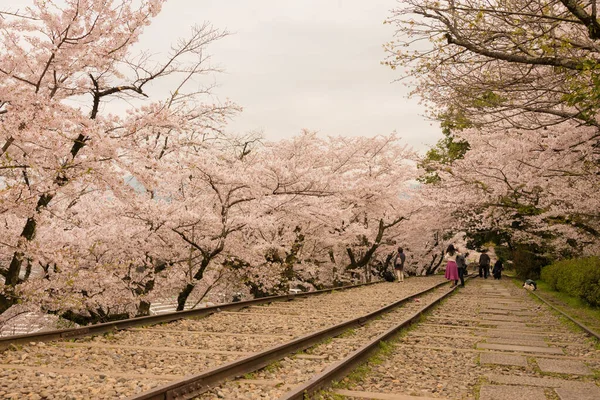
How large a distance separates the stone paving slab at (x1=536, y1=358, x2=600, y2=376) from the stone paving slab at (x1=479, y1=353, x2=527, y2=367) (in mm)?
218

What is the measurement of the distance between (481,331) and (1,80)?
9.78 m

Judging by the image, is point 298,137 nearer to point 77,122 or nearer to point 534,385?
point 77,122

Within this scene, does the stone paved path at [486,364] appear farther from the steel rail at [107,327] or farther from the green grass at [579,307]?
the steel rail at [107,327]

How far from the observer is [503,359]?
7.03 m

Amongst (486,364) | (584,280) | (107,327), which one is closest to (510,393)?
(486,364)

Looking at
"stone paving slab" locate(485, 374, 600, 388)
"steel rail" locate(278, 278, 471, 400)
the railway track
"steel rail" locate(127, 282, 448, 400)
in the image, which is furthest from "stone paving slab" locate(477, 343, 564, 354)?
"steel rail" locate(127, 282, 448, 400)

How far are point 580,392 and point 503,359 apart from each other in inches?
66.9

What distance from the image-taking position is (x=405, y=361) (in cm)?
688

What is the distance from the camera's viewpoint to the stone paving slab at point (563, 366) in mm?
6391

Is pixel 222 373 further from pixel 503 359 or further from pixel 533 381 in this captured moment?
pixel 503 359

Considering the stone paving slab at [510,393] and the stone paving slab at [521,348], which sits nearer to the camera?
the stone paving slab at [510,393]

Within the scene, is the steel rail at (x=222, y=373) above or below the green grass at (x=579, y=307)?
above

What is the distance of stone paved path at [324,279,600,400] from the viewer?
5.34m

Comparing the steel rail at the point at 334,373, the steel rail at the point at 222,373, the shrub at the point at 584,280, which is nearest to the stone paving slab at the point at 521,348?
the steel rail at the point at 334,373
